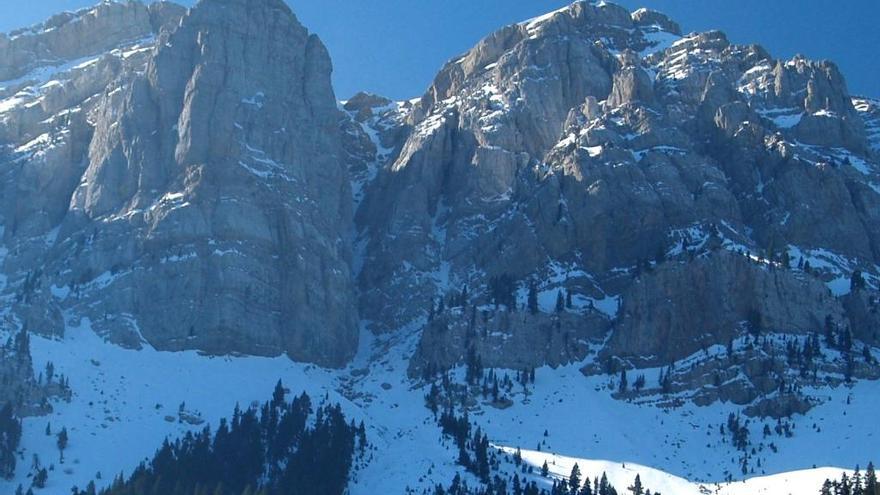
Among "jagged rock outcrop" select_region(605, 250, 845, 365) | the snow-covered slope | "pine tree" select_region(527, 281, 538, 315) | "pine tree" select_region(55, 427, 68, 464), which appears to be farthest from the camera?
"pine tree" select_region(527, 281, 538, 315)

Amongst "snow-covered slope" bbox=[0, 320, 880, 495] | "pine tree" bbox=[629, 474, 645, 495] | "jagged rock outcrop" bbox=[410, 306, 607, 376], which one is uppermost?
"jagged rock outcrop" bbox=[410, 306, 607, 376]

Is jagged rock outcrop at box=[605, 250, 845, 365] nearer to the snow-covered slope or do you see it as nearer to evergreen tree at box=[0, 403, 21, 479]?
the snow-covered slope

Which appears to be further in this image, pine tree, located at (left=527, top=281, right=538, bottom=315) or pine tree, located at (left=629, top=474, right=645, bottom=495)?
pine tree, located at (left=527, top=281, right=538, bottom=315)

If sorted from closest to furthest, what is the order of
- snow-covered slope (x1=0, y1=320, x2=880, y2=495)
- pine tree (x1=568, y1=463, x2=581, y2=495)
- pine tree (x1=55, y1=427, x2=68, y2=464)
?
pine tree (x1=568, y1=463, x2=581, y2=495) < pine tree (x1=55, y1=427, x2=68, y2=464) < snow-covered slope (x1=0, y1=320, x2=880, y2=495)

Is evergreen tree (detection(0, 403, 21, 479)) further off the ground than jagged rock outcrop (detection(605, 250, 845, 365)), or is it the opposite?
jagged rock outcrop (detection(605, 250, 845, 365))

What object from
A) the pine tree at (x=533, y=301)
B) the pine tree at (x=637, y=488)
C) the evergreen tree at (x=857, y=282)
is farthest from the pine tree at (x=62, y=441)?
the evergreen tree at (x=857, y=282)

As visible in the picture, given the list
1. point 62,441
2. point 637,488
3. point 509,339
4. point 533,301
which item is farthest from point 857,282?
point 62,441

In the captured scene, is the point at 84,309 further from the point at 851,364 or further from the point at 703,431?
the point at 851,364

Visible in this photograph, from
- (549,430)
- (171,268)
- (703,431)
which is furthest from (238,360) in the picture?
(703,431)

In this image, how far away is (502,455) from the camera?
164125mm

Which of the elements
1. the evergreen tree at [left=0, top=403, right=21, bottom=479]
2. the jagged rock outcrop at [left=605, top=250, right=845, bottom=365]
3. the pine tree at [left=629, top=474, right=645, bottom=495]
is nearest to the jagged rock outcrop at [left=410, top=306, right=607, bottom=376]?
the jagged rock outcrop at [left=605, top=250, right=845, bottom=365]

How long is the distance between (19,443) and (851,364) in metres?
99.0

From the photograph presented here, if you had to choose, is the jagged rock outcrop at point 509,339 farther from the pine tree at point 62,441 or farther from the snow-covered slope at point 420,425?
the pine tree at point 62,441

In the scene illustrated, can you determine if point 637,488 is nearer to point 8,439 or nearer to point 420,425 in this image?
point 420,425
